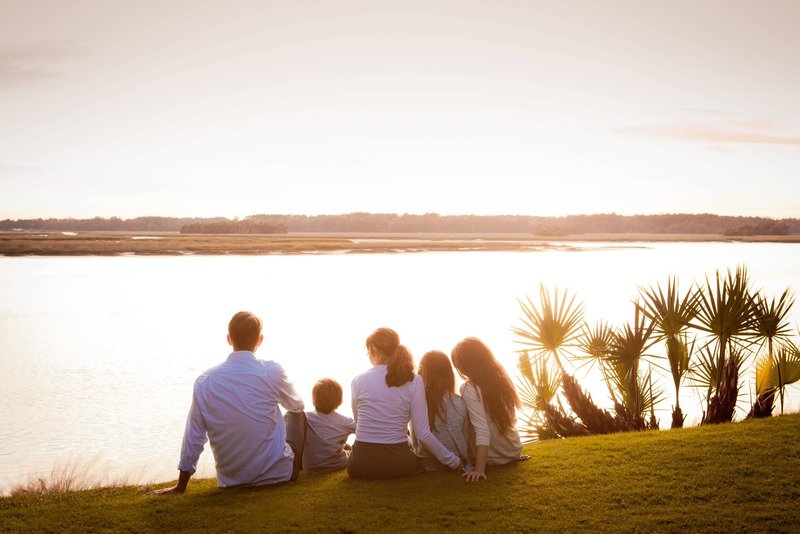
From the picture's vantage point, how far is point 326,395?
677cm

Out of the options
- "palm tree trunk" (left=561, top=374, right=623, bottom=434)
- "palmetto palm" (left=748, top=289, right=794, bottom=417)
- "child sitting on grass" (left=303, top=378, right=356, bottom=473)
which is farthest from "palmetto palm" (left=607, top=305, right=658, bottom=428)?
"child sitting on grass" (left=303, top=378, right=356, bottom=473)

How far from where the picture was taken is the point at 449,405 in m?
6.38

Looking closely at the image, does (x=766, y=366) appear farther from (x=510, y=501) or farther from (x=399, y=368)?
(x=399, y=368)

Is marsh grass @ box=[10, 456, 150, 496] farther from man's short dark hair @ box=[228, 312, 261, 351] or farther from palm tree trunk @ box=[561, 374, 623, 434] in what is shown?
palm tree trunk @ box=[561, 374, 623, 434]

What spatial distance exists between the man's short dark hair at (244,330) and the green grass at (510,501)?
1311 millimetres

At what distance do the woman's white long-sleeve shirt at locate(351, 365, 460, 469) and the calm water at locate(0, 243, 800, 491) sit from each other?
3.62m

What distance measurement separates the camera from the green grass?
17.1 feet

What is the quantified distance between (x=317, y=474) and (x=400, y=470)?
0.98 metres

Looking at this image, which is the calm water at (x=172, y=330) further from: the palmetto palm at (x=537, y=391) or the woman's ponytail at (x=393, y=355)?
the woman's ponytail at (x=393, y=355)

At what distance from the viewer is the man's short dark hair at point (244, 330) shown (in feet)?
18.7

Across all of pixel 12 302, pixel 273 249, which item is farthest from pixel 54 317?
pixel 273 249

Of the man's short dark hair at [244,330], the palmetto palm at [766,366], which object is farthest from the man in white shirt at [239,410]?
the palmetto palm at [766,366]

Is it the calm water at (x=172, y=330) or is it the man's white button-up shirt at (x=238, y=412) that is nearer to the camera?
the man's white button-up shirt at (x=238, y=412)

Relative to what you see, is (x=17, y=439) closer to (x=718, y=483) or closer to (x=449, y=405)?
(x=449, y=405)
